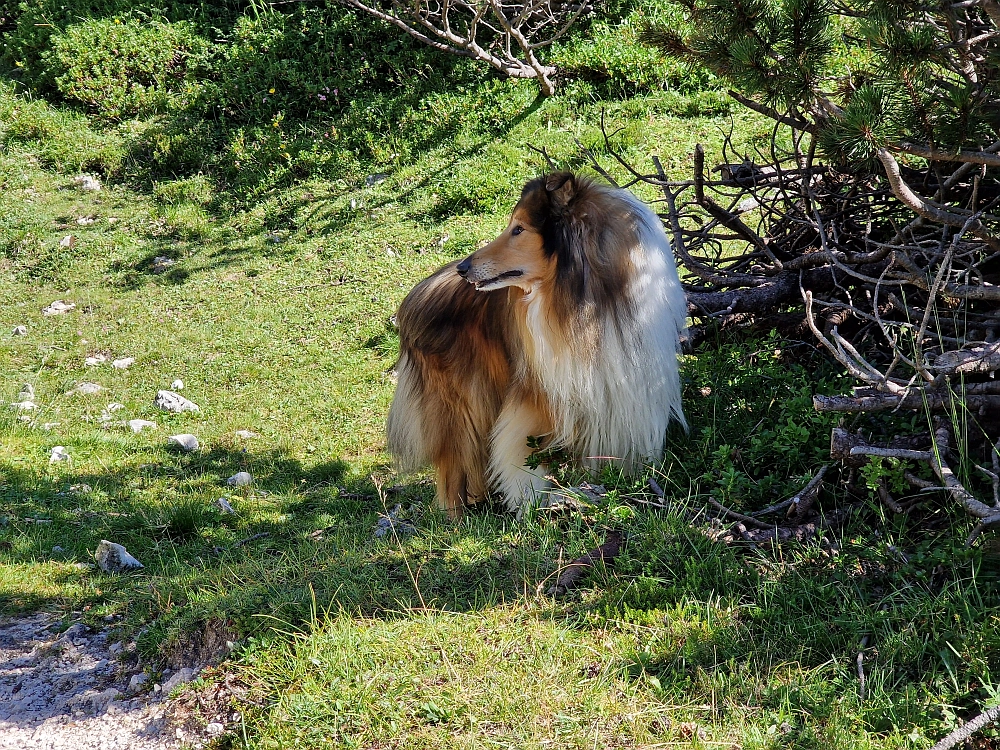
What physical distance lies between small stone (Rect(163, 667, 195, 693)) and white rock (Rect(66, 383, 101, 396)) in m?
4.89

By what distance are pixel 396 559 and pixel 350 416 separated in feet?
11.4

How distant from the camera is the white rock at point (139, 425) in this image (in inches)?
285

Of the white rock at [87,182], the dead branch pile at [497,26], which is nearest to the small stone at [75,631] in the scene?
the dead branch pile at [497,26]

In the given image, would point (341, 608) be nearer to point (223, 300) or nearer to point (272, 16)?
point (223, 300)

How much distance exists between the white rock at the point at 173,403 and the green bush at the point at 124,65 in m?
5.20

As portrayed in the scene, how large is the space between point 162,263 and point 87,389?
231 cm

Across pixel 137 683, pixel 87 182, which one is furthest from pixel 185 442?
pixel 87 182

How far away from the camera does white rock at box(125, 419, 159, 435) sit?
23.7ft

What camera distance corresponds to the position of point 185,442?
6.97 metres

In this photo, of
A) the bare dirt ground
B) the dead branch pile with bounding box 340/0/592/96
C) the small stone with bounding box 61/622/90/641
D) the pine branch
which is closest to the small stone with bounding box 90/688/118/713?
the bare dirt ground

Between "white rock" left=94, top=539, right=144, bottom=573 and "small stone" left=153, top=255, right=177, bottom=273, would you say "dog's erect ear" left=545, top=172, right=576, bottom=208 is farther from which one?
"small stone" left=153, top=255, right=177, bottom=273

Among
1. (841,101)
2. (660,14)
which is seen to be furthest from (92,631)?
(660,14)

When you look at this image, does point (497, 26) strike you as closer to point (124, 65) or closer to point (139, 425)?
point (124, 65)

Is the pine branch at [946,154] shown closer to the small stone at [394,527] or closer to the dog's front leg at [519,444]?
the dog's front leg at [519,444]
